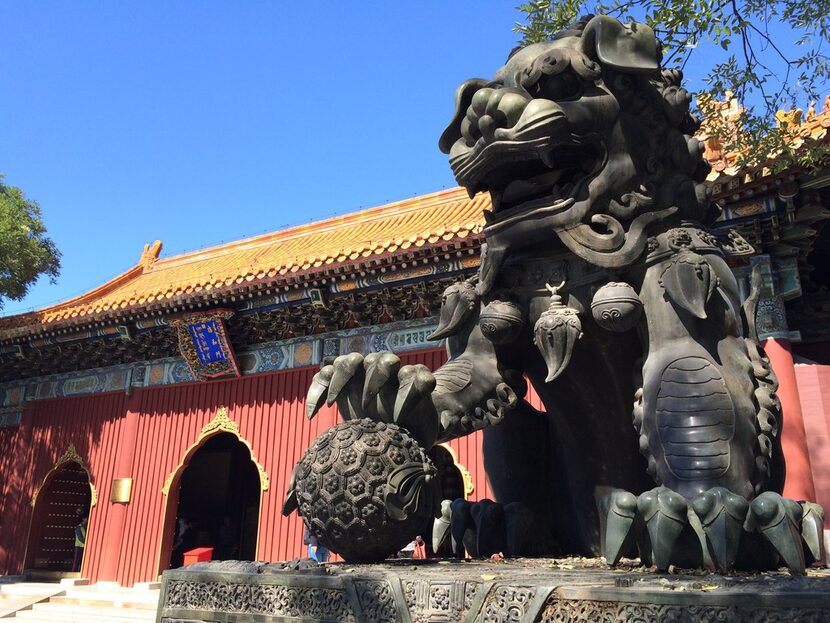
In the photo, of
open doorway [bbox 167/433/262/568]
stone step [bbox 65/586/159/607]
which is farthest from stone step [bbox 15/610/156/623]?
open doorway [bbox 167/433/262/568]

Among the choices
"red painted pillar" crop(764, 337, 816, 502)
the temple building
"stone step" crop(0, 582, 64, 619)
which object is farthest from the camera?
"stone step" crop(0, 582, 64, 619)

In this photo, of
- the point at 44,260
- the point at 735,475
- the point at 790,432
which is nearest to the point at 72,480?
the point at 44,260

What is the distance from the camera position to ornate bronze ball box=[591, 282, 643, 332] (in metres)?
2.07

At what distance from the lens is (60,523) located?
12.8 metres

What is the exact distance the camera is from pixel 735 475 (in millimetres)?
1811

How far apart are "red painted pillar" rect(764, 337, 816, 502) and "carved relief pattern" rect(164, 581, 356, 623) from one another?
18.0 feet

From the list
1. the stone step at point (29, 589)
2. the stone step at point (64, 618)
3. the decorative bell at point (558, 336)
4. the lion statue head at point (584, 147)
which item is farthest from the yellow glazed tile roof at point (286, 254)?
the decorative bell at point (558, 336)

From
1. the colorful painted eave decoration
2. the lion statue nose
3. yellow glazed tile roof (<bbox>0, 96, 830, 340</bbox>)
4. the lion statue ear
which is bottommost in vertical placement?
the lion statue nose

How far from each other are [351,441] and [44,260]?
48.0 ft

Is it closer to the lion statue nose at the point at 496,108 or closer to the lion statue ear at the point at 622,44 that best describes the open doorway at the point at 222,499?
the lion statue nose at the point at 496,108

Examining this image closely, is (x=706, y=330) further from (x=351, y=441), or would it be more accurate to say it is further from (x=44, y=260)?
(x=44, y=260)

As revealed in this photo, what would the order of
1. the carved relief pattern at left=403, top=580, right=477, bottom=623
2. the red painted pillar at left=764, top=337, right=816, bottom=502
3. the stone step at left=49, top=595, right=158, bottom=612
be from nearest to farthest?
the carved relief pattern at left=403, top=580, right=477, bottom=623, the red painted pillar at left=764, top=337, right=816, bottom=502, the stone step at left=49, top=595, right=158, bottom=612

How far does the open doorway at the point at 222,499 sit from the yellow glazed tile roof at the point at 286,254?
387 centimetres

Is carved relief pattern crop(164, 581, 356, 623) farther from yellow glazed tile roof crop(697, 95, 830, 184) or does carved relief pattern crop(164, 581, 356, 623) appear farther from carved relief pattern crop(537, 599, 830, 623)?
yellow glazed tile roof crop(697, 95, 830, 184)
